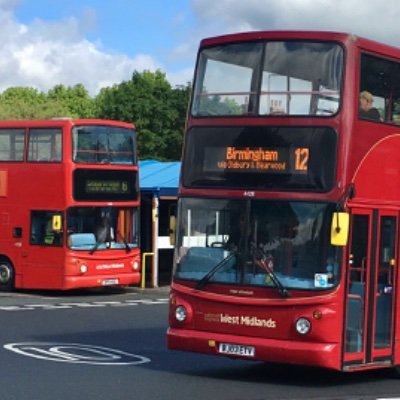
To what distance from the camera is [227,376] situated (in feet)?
49.4

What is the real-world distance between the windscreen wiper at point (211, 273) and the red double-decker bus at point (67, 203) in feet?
51.1

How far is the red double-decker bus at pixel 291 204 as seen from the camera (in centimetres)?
1348

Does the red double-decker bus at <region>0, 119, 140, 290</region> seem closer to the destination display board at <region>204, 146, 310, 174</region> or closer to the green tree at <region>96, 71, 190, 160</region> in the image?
the destination display board at <region>204, 146, 310, 174</region>

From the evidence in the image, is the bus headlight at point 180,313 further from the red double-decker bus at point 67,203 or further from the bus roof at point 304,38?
the red double-decker bus at point 67,203

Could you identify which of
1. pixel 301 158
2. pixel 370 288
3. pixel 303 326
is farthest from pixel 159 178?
pixel 303 326

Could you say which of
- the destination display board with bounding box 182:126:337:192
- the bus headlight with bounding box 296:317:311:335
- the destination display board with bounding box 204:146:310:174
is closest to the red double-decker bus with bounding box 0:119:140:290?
the destination display board with bounding box 182:126:337:192

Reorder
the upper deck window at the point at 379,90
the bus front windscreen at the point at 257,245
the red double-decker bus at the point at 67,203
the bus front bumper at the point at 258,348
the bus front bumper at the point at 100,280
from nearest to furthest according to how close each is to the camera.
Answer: the bus front bumper at the point at 258,348 → the bus front windscreen at the point at 257,245 → the upper deck window at the point at 379,90 → the red double-decker bus at the point at 67,203 → the bus front bumper at the point at 100,280

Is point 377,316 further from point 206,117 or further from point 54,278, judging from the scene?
point 54,278

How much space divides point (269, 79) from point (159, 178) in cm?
2015

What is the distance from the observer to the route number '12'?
44.7 ft

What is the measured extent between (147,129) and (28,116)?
1409cm

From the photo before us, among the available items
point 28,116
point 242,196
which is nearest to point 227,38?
point 242,196

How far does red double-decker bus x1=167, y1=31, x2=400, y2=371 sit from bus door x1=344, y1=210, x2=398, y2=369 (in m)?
0.02

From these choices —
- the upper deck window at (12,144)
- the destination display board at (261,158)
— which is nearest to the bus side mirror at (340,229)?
the destination display board at (261,158)
